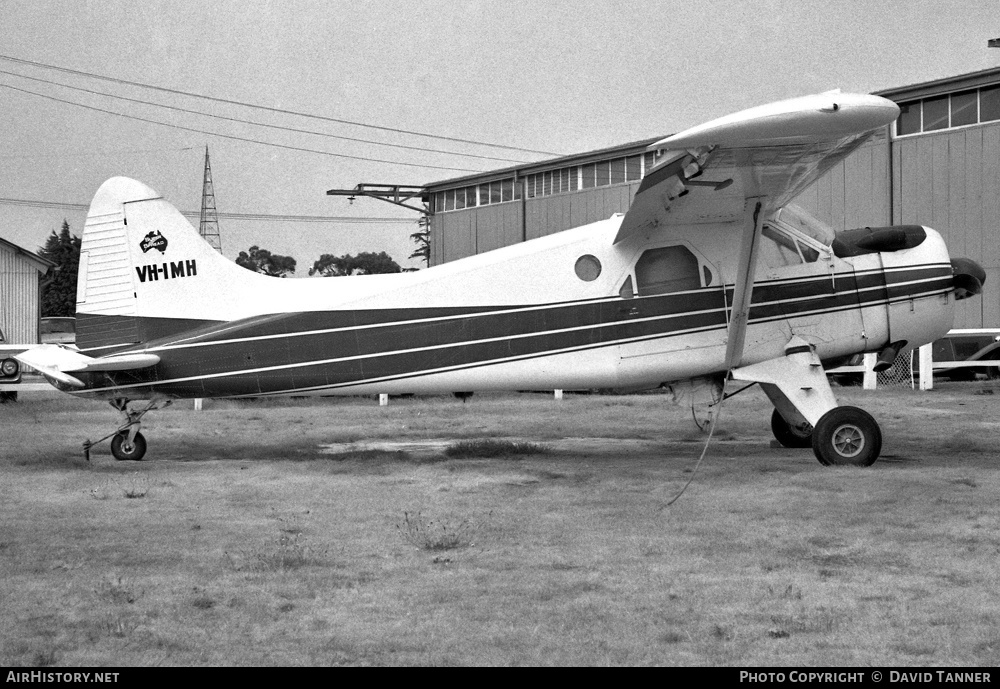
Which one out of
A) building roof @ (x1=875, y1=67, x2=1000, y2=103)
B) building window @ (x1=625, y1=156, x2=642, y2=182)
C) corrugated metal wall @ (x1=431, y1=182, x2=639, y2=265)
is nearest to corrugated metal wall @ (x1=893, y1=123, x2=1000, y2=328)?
building roof @ (x1=875, y1=67, x2=1000, y2=103)

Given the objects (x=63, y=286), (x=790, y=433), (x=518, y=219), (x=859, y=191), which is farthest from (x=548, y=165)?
(x=63, y=286)

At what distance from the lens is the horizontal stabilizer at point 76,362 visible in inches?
409

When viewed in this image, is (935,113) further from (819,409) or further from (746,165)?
(746,165)

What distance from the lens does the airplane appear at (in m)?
10.2

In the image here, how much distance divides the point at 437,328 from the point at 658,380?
8.01ft

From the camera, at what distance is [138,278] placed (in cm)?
1095

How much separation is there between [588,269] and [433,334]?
181 centimetres

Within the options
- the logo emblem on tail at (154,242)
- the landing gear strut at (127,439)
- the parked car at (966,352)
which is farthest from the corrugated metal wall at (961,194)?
the landing gear strut at (127,439)

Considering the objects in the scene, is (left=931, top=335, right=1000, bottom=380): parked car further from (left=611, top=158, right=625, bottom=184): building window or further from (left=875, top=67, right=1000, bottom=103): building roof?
(left=611, top=158, right=625, bottom=184): building window

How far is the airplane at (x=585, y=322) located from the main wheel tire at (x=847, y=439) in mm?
405

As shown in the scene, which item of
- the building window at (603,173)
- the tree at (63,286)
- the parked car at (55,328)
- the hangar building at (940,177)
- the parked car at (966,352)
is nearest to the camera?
the parked car at (966,352)

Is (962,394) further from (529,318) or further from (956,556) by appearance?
(956,556)

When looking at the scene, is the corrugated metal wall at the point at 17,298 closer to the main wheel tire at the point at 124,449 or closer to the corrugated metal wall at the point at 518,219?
the corrugated metal wall at the point at 518,219

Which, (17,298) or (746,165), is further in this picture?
(17,298)
